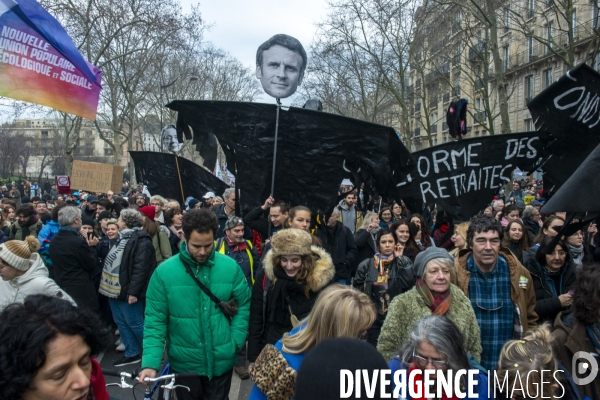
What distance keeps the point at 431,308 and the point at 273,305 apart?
1075mm

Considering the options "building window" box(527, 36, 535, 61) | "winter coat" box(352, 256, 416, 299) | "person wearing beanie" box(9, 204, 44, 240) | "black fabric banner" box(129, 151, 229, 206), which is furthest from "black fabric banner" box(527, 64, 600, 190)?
"building window" box(527, 36, 535, 61)

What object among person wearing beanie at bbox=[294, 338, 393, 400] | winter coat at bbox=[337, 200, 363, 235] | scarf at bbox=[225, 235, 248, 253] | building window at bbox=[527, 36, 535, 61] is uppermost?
building window at bbox=[527, 36, 535, 61]

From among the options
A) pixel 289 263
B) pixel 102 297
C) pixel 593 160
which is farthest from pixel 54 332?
pixel 102 297

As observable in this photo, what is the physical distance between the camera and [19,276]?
3.56 m

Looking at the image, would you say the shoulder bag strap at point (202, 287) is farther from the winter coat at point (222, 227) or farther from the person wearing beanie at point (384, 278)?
the winter coat at point (222, 227)

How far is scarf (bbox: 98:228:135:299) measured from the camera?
17.7ft

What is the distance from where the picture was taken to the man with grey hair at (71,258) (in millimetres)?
5305

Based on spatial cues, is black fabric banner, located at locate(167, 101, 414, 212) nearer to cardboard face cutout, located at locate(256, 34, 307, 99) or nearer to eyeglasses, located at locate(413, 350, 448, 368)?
cardboard face cutout, located at locate(256, 34, 307, 99)

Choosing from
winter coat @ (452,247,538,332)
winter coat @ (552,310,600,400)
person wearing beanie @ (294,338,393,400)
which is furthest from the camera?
winter coat @ (452,247,538,332)

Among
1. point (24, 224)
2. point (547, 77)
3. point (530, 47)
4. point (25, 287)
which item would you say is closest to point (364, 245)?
point (25, 287)

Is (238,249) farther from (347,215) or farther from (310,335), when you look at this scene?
(347,215)

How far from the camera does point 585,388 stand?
265cm

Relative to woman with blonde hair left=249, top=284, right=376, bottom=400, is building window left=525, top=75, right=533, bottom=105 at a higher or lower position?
higher

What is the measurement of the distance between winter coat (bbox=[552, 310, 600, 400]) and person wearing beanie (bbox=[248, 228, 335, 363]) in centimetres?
143
